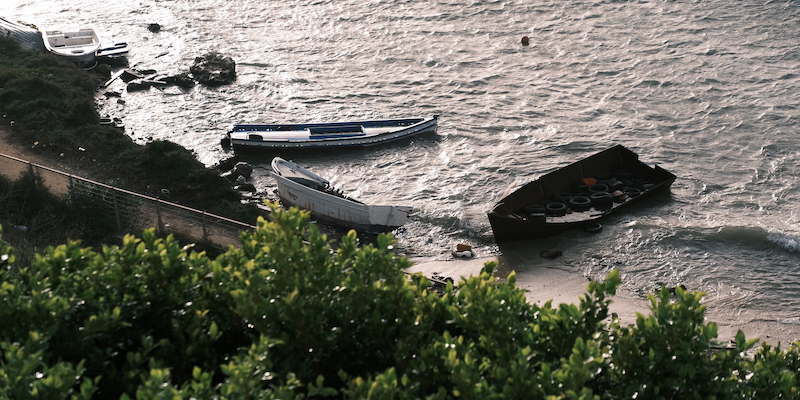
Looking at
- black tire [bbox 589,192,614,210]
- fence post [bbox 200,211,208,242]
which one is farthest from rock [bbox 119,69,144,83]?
black tire [bbox 589,192,614,210]

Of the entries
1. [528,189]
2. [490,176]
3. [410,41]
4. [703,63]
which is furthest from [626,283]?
[410,41]

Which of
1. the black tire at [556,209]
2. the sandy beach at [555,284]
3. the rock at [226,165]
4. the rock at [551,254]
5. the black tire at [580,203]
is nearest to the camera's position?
the sandy beach at [555,284]

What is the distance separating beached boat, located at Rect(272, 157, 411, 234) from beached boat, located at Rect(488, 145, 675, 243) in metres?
3.13

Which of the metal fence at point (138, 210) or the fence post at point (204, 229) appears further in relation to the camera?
the metal fence at point (138, 210)

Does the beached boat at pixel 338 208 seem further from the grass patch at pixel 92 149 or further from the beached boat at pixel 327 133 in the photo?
the beached boat at pixel 327 133

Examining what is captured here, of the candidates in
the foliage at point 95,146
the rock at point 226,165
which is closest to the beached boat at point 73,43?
the foliage at point 95,146

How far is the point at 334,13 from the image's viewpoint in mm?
48875

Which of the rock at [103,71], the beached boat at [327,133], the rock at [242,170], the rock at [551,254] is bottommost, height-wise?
the rock at [551,254]

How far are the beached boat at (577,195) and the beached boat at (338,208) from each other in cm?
313

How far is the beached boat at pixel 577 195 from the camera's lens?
24.8 m

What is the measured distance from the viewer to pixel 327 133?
32.2 metres

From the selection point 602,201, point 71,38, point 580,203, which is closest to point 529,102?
point 602,201

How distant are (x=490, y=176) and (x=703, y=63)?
16930mm

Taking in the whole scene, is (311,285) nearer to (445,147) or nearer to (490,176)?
(490,176)
